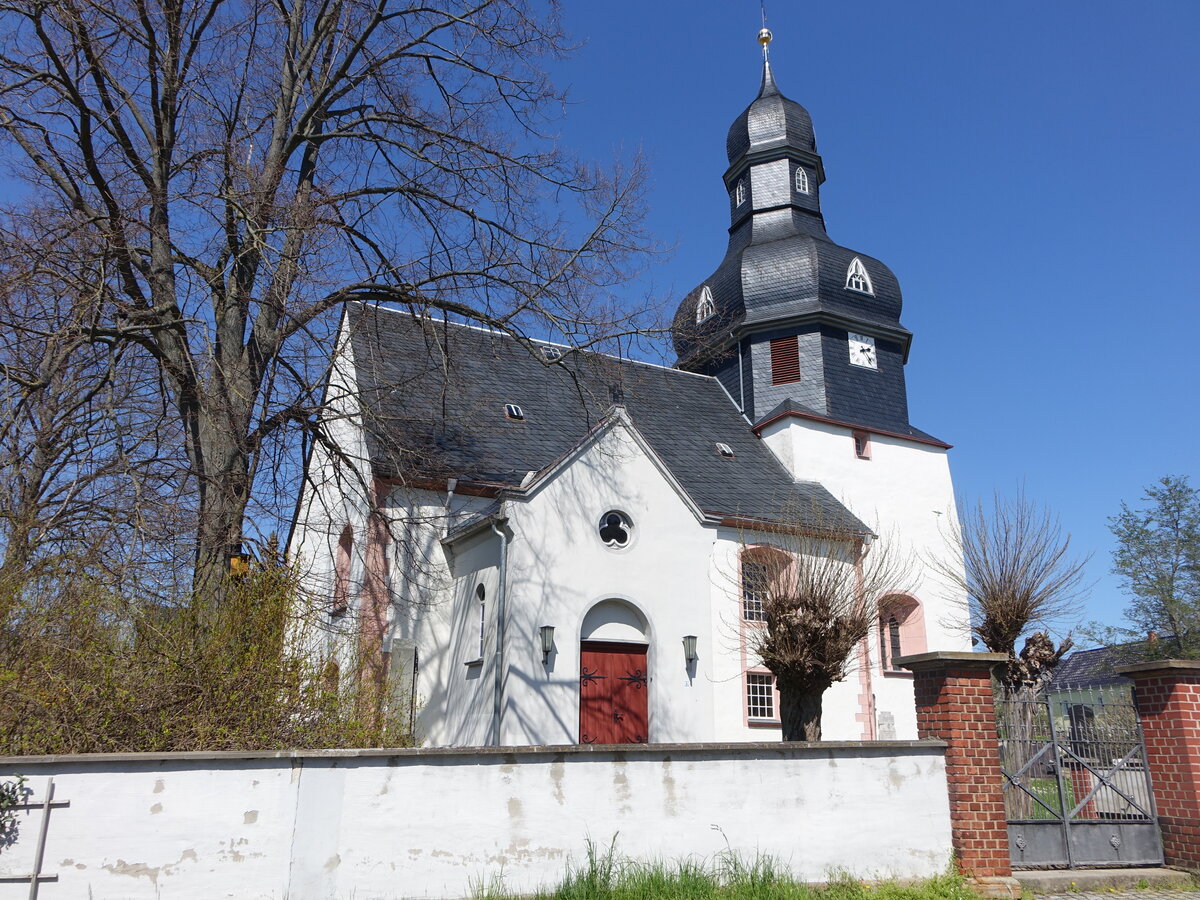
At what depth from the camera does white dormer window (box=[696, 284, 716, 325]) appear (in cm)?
2475

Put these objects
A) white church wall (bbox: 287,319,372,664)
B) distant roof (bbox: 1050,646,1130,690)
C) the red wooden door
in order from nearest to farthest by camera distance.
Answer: white church wall (bbox: 287,319,372,664) < the red wooden door < distant roof (bbox: 1050,646,1130,690)

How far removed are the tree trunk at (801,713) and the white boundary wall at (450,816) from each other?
2.97 meters

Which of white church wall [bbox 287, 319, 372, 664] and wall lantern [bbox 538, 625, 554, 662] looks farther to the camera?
wall lantern [bbox 538, 625, 554, 662]

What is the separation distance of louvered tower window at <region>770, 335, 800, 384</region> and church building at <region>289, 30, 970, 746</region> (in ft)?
0.18

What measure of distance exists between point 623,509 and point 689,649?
2523mm

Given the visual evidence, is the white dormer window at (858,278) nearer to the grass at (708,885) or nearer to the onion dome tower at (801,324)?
the onion dome tower at (801,324)

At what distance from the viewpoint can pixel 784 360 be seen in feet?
76.3

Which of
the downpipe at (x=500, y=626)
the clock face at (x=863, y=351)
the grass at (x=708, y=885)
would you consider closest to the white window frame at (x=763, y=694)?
the downpipe at (x=500, y=626)

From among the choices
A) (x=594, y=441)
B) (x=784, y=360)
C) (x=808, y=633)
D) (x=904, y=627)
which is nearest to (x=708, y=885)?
(x=808, y=633)

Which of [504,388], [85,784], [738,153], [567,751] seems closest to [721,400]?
[504,388]

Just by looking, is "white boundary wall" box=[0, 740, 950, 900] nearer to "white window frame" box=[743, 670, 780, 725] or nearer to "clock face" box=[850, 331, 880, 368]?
"white window frame" box=[743, 670, 780, 725]

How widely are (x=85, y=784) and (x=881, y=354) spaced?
20.9 m

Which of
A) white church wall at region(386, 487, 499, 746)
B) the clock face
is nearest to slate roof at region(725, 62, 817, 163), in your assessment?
the clock face

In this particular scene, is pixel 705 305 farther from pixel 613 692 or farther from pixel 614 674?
pixel 613 692
